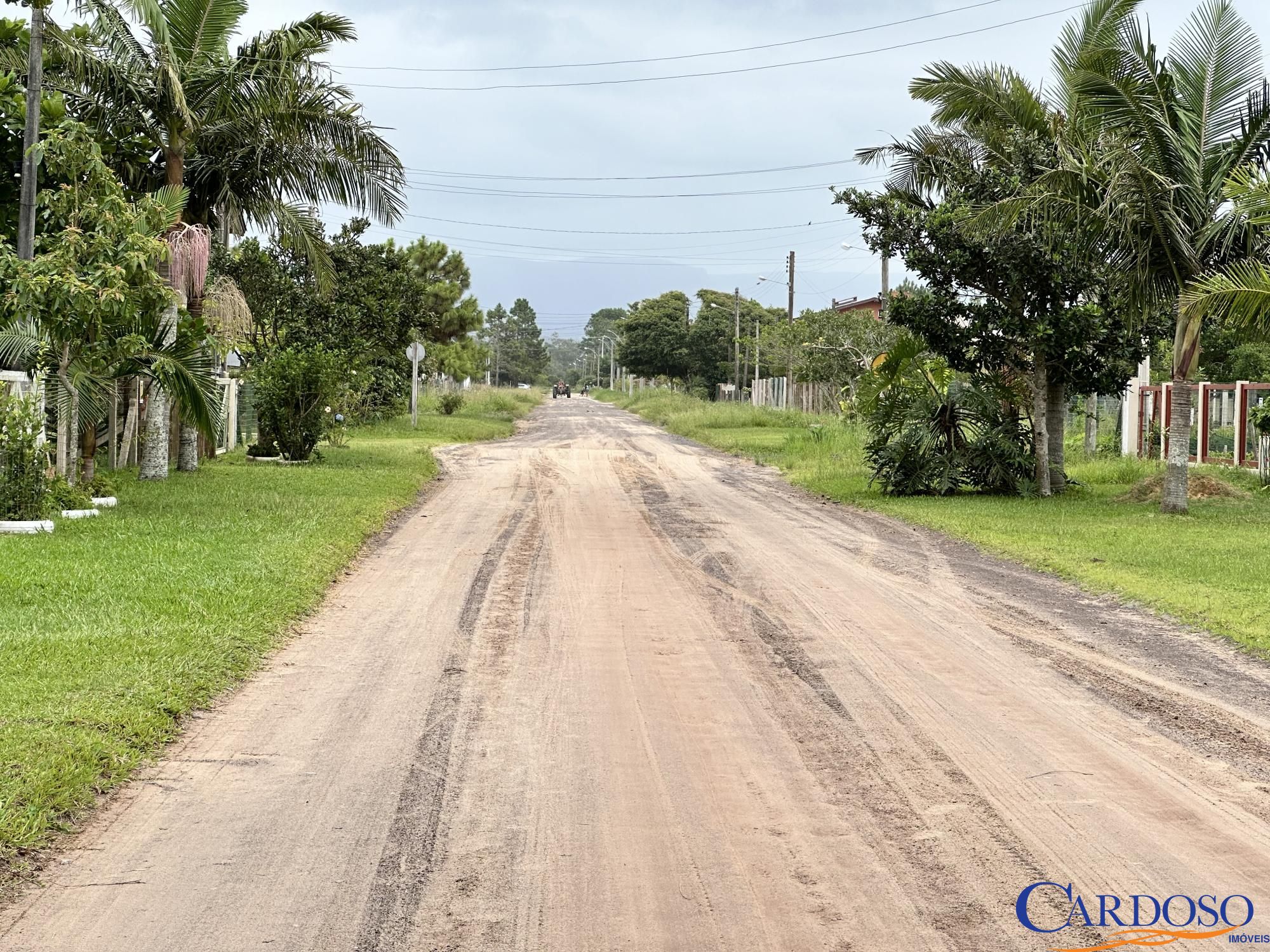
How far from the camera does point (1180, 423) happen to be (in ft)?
56.0

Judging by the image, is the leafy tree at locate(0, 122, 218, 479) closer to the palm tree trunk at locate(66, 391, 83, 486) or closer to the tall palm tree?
the palm tree trunk at locate(66, 391, 83, 486)

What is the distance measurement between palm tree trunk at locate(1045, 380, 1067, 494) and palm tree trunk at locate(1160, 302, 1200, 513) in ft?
9.28

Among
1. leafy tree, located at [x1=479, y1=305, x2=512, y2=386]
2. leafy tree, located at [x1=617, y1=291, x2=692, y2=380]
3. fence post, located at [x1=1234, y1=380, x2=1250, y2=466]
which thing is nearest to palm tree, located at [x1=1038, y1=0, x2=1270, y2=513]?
fence post, located at [x1=1234, y1=380, x2=1250, y2=466]

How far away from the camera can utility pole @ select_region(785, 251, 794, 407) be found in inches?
1902

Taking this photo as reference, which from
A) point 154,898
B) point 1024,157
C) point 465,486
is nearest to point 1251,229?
point 1024,157

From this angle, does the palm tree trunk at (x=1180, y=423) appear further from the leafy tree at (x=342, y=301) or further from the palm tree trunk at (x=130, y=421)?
the leafy tree at (x=342, y=301)

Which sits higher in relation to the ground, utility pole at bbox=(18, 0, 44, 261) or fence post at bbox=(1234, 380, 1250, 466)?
utility pole at bbox=(18, 0, 44, 261)

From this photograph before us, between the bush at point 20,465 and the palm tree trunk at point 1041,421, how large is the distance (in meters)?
13.6

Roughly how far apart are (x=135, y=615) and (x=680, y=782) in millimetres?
4619

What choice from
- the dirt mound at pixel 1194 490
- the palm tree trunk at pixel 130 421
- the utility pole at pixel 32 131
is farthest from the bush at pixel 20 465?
the dirt mound at pixel 1194 490

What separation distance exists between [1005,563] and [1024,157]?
7.81 metres

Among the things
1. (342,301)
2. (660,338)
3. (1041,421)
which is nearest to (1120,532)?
(1041,421)

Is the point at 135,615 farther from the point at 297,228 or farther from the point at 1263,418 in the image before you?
the point at 1263,418

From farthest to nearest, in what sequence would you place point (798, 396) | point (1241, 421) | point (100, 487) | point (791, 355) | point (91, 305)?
1. point (798, 396)
2. point (791, 355)
3. point (1241, 421)
4. point (100, 487)
5. point (91, 305)
